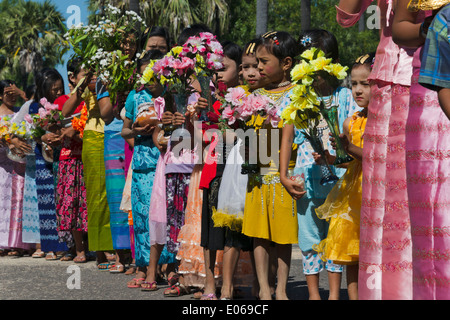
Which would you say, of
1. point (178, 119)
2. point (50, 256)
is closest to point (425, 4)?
point (178, 119)

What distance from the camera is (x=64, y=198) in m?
9.80

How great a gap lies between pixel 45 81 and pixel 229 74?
172 inches

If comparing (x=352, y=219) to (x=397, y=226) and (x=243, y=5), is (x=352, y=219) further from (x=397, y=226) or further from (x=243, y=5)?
(x=243, y=5)

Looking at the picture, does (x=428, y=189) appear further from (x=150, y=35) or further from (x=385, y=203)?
(x=150, y=35)

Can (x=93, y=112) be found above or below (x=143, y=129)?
above

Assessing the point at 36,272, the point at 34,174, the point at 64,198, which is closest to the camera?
the point at 36,272

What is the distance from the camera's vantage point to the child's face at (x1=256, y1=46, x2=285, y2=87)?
584cm

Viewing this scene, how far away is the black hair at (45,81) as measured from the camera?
10.5 m

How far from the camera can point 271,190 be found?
5.70 meters

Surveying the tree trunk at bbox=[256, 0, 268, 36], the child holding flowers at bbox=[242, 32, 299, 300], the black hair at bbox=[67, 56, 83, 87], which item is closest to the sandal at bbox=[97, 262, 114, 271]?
the black hair at bbox=[67, 56, 83, 87]

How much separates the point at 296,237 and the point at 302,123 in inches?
36.5

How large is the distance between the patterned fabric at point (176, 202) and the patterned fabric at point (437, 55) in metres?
3.83

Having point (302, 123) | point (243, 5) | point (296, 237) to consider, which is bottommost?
point (296, 237)

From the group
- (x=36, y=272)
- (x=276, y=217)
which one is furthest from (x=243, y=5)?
(x=276, y=217)
